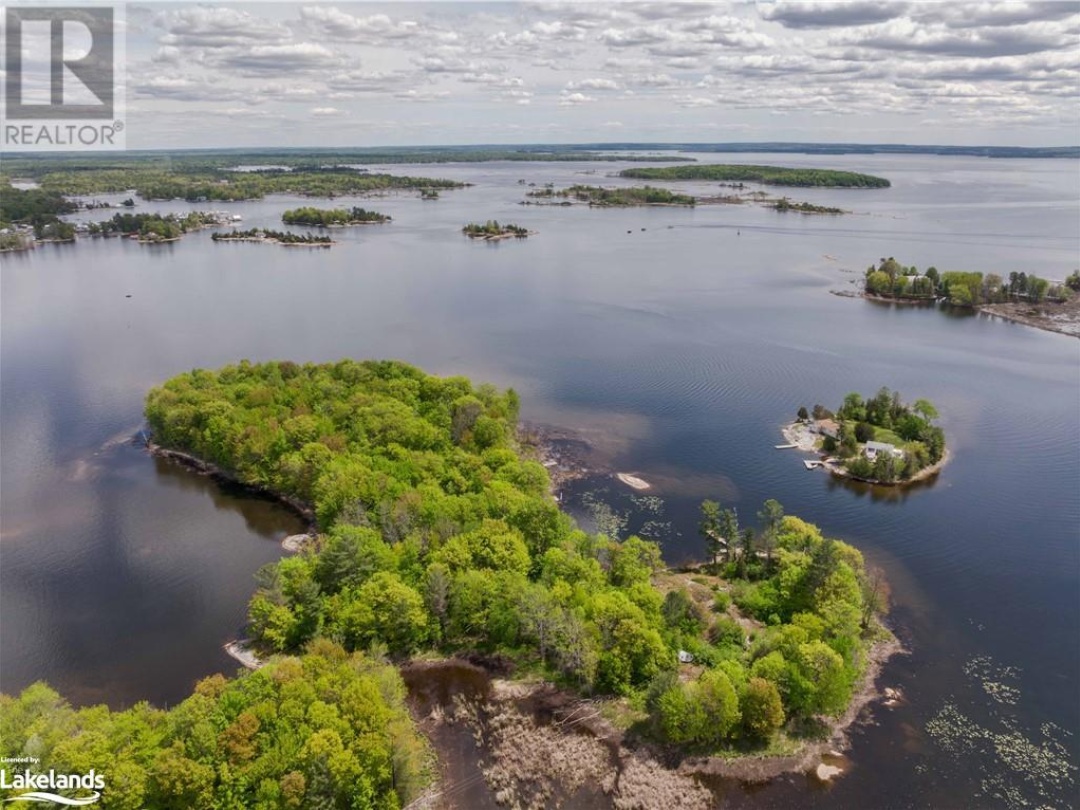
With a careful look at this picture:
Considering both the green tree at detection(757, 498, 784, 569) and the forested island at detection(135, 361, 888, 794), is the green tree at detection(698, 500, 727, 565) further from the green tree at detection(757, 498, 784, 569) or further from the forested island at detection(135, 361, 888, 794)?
the green tree at detection(757, 498, 784, 569)

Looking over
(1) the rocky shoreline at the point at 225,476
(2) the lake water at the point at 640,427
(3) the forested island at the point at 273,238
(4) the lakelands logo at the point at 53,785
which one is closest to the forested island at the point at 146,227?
(3) the forested island at the point at 273,238

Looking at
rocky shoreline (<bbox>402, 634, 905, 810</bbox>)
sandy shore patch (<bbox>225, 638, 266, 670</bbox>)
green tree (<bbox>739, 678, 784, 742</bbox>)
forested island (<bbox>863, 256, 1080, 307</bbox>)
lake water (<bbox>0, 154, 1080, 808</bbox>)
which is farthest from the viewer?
forested island (<bbox>863, 256, 1080, 307</bbox>)

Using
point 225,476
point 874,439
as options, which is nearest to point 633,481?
point 874,439

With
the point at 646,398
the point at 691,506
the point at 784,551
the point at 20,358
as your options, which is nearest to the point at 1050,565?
the point at 784,551

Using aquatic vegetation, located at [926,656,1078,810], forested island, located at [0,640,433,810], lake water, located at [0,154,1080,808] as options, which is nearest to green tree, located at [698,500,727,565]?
lake water, located at [0,154,1080,808]

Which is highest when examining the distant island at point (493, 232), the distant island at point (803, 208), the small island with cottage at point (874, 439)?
the distant island at point (803, 208)

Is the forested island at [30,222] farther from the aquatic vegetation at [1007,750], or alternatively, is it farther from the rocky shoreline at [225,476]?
the aquatic vegetation at [1007,750]
